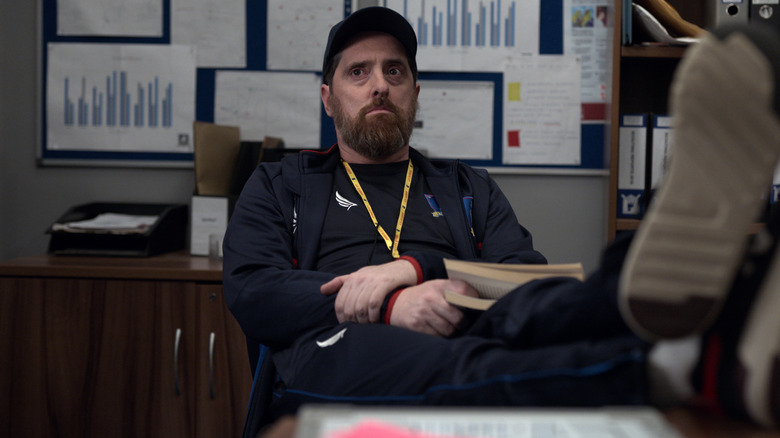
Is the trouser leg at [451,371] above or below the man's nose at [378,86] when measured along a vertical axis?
below

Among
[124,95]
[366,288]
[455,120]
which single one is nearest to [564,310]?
[366,288]

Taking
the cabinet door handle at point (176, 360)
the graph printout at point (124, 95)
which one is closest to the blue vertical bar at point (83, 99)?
the graph printout at point (124, 95)

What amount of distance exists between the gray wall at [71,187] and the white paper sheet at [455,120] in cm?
16

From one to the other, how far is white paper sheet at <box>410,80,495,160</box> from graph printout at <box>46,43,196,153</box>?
0.87 m

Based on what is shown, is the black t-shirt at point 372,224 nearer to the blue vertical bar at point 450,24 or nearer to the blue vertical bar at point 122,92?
the blue vertical bar at point 450,24

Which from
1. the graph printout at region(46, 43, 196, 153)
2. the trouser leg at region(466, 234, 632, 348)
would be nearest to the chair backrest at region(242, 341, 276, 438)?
the trouser leg at region(466, 234, 632, 348)

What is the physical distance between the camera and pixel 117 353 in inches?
68.2

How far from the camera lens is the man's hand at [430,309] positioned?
3.30ft

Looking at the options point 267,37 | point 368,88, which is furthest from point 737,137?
point 267,37

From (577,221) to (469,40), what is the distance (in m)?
0.78

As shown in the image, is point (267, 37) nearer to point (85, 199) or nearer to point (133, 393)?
point (85, 199)

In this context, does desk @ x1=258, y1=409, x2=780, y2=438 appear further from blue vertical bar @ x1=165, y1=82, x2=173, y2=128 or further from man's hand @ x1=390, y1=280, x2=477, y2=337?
blue vertical bar @ x1=165, y1=82, x2=173, y2=128

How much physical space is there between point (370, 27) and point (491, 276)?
837 mm

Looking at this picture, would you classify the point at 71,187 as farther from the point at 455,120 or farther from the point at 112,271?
the point at 455,120
